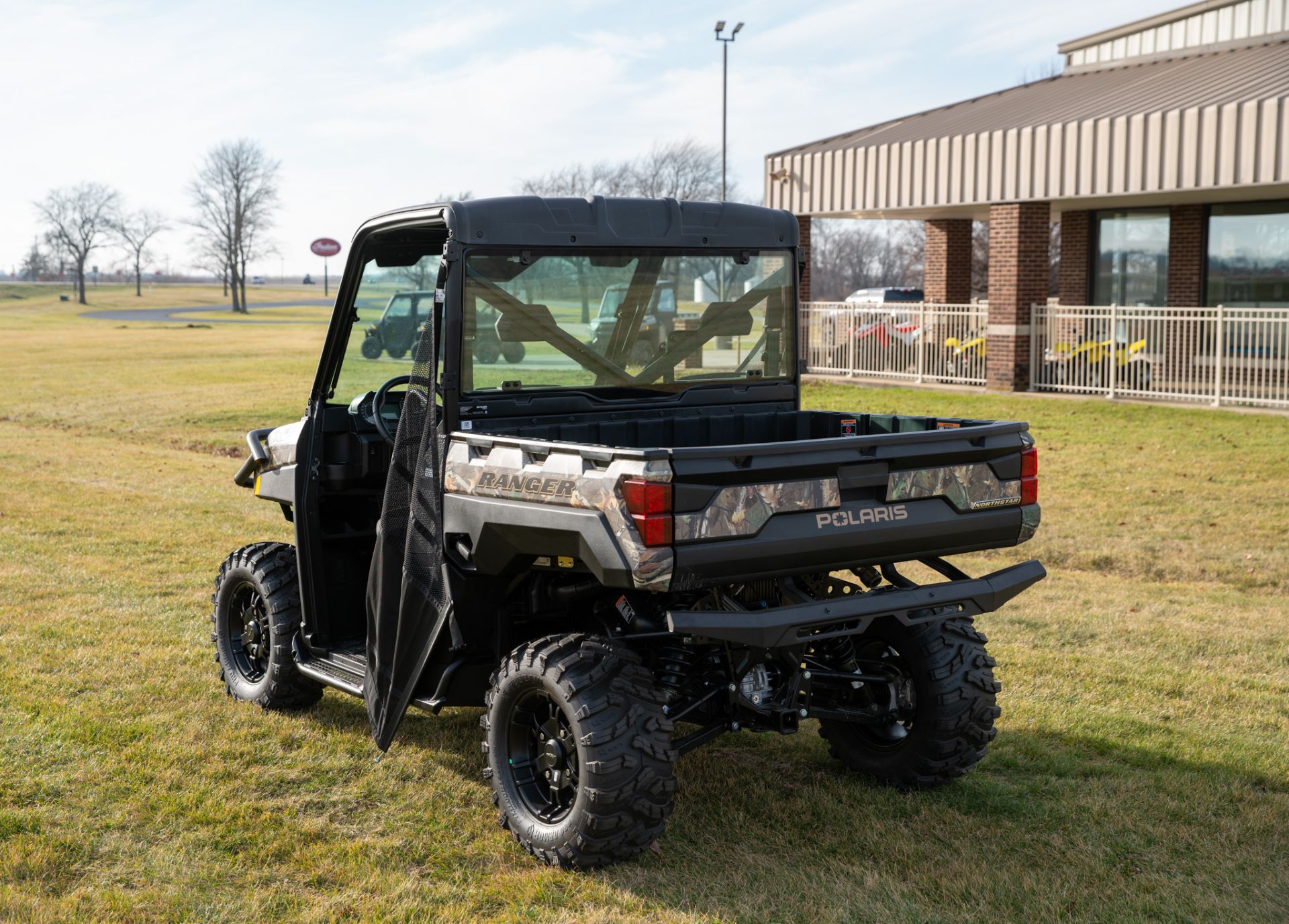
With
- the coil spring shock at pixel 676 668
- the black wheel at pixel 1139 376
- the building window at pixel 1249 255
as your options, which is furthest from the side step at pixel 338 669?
the building window at pixel 1249 255

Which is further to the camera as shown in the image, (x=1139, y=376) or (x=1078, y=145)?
(x=1078, y=145)

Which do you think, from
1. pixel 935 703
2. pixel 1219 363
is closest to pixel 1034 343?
pixel 1219 363

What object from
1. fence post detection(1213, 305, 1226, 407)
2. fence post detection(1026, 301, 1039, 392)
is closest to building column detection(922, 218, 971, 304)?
fence post detection(1026, 301, 1039, 392)

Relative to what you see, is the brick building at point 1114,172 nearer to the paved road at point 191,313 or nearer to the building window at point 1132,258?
the building window at point 1132,258

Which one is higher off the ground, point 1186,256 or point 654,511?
point 1186,256

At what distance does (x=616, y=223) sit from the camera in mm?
4863

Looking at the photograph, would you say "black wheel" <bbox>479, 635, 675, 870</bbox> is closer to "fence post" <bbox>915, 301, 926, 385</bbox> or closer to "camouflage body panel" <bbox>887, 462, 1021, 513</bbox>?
"camouflage body panel" <bbox>887, 462, 1021, 513</bbox>

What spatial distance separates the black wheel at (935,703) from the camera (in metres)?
4.69

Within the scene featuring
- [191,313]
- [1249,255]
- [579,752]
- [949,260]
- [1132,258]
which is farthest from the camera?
[191,313]

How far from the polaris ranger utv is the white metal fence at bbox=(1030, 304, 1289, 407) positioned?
13.7m

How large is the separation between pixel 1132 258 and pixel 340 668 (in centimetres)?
2036

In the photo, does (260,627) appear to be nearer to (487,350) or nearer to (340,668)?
(340,668)

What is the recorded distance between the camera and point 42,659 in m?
6.44

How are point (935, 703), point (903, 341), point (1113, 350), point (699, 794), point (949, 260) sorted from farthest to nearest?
1. point (949, 260)
2. point (903, 341)
3. point (1113, 350)
4. point (699, 794)
5. point (935, 703)
